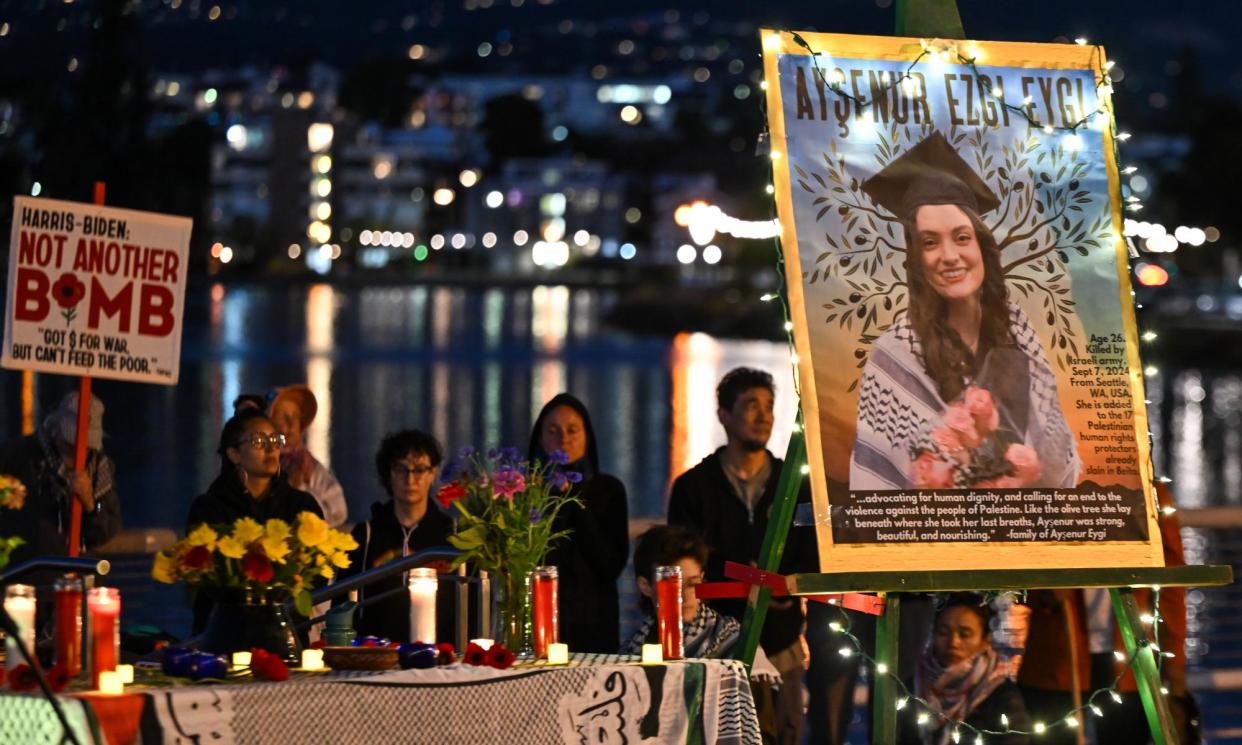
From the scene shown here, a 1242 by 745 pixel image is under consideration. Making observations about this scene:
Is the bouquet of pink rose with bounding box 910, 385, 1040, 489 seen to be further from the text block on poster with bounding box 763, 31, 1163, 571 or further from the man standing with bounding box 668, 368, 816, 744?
the man standing with bounding box 668, 368, 816, 744

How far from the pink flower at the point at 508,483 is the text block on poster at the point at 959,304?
0.88 metres

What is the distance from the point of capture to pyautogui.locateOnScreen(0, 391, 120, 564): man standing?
6.20 meters

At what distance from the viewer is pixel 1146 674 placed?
5367mm

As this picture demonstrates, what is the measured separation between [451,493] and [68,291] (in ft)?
4.29

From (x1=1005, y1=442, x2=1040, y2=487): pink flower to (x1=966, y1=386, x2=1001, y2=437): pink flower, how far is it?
0.24ft

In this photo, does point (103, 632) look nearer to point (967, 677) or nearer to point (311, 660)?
point (311, 660)

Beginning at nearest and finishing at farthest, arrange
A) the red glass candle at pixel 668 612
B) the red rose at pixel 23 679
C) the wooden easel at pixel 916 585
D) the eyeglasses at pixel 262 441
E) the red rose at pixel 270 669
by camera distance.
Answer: the red rose at pixel 23 679, the red rose at pixel 270 669, the red glass candle at pixel 668 612, the wooden easel at pixel 916 585, the eyeglasses at pixel 262 441

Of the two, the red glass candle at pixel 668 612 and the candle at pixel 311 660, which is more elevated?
the red glass candle at pixel 668 612

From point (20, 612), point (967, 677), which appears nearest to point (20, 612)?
point (20, 612)

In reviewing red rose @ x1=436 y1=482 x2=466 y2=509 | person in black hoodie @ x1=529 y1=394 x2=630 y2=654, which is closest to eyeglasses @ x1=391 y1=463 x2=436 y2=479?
person in black hoodie @ x1=529 y1=394 x2=630 y2=654

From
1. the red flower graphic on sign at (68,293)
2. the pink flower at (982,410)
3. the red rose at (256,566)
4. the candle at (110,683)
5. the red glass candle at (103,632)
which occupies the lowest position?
the candle at (110,683)

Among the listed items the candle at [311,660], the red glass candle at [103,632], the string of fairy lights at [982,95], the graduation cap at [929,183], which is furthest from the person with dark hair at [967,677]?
the red glass candle at [103,632]

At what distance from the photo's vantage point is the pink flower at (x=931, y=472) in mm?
5293

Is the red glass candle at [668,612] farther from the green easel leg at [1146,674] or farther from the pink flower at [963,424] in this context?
the green easel leg at [1146,674]
